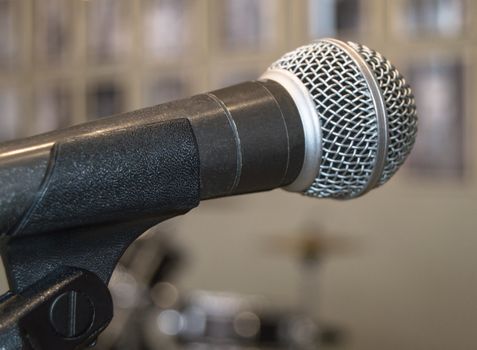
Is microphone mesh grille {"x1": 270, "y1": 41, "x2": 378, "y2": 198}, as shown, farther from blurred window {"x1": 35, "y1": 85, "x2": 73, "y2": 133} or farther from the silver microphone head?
blurred window {"x1": 35, "y1": 85, "x2": 73, "y2": 133}

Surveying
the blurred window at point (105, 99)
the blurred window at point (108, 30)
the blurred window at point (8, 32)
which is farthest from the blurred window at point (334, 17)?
the blurred window at point (8, 32)

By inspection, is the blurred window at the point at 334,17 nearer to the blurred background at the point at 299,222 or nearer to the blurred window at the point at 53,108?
the blurred background at the point at 299,222

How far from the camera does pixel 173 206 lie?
1.76 feet

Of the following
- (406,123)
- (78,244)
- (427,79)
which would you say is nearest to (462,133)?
(427,79)

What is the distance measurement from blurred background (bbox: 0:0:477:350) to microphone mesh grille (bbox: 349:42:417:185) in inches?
108

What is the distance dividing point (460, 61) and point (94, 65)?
2467mm

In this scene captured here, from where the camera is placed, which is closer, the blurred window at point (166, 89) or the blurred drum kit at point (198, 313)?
the blurred drum kit at point (198, 313)

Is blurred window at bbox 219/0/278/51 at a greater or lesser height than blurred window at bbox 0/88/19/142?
greater

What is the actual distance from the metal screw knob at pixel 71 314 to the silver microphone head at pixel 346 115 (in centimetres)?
22

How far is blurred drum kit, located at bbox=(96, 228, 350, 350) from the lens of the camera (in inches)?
129

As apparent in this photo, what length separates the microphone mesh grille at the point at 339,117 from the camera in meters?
0.60

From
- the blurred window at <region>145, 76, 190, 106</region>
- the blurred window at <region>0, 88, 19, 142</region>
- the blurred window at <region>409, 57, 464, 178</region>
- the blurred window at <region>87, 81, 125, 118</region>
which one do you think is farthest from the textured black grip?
the blurred window at <region>0, 88, 19, 142</region>

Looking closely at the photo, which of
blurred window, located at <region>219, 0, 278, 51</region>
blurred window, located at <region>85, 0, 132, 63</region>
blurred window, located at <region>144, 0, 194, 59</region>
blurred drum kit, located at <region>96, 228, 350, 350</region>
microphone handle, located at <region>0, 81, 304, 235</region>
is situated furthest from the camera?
blurred window, located at <region>85, 0, 132, 63</region>

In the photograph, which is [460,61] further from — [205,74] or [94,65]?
[94,65]
